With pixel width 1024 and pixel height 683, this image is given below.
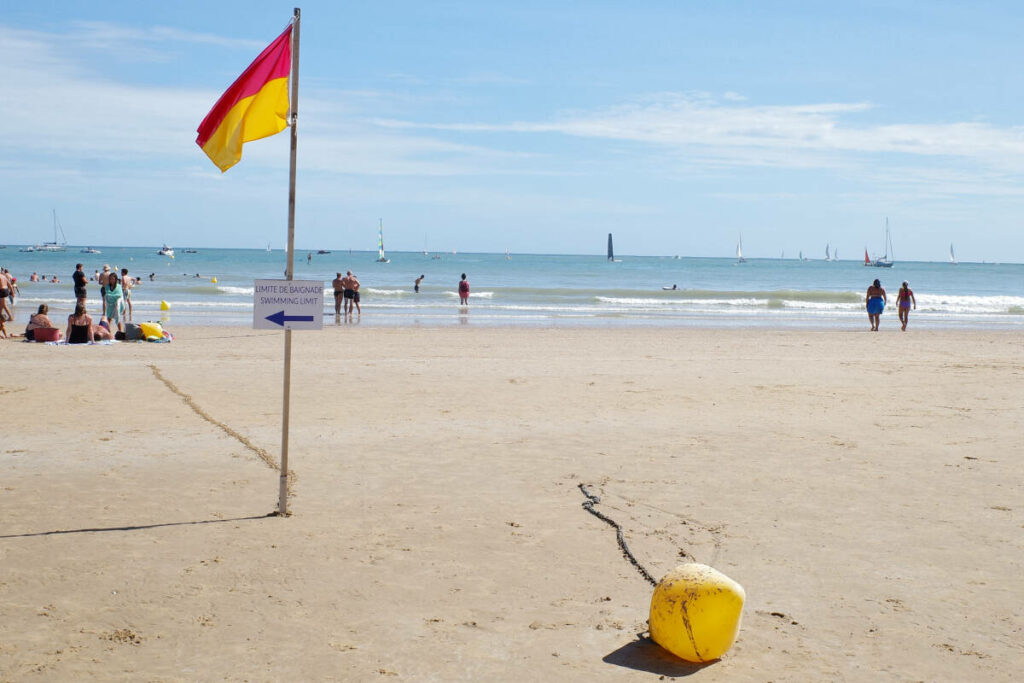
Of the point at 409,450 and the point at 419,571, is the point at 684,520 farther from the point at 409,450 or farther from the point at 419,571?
the point at 409,450

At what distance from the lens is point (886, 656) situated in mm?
4480

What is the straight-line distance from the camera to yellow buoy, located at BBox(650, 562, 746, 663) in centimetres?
436

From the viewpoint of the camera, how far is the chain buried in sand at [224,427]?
833cm

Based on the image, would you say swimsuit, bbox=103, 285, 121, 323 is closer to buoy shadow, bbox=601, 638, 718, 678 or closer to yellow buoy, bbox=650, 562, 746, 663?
buoy shadow, bbox=601, 638, 718, 678

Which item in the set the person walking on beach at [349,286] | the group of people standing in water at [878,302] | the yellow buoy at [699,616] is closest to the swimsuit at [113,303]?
the person walking on beach at [349,286]

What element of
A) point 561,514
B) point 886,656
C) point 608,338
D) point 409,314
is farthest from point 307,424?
point 409,314

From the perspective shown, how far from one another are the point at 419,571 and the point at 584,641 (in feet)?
4.34

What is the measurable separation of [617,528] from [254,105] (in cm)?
380

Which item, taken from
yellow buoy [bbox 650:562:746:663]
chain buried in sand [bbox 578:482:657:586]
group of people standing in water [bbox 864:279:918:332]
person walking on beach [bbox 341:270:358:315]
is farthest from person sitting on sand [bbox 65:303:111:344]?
group of people standing in water [bbox 864:279:918:332]

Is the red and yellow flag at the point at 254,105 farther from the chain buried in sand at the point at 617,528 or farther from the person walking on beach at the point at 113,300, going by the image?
the person walking on beach at the point at 113,300

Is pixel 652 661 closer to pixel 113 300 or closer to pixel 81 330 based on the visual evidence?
pixel 81 330

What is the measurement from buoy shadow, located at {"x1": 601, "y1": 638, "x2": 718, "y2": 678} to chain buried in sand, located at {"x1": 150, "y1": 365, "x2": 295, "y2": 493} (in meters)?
3.69

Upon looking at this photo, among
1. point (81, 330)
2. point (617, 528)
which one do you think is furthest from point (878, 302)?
point (617, 528)

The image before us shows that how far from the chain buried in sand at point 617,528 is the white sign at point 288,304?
2.39 meters
